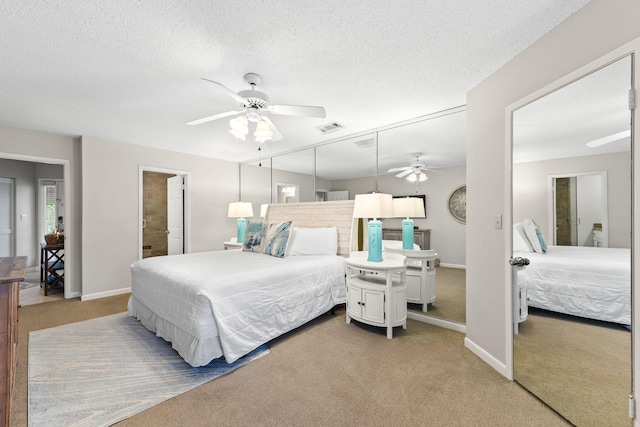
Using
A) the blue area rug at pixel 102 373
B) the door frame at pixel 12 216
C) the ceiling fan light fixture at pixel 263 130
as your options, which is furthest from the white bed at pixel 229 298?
the door frame at pixel 12 216

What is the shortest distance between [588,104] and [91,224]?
5519 mm

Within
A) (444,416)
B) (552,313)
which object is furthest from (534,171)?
(444,416)

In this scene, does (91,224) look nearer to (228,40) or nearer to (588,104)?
(228,40)

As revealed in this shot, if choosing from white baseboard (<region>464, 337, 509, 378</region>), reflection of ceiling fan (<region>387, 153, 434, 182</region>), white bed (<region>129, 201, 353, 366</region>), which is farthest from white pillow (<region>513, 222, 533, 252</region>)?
white bed (<region>129, 201, 353, 366</region>)

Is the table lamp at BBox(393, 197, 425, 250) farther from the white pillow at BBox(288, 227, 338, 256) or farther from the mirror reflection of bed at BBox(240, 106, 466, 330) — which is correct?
the white pillow at BBox(288, 227, 338, 256)

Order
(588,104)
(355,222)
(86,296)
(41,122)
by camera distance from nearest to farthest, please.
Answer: (588,104) < (41,122) < (355,222) < (86,296)

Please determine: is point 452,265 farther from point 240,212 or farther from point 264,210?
point 240,212

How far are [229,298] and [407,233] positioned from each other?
81.8 inches

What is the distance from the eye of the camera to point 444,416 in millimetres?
1570

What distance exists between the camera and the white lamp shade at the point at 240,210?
195 inches

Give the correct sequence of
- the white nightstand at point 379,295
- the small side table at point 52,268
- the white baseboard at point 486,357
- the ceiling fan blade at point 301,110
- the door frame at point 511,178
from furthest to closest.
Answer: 1. the small side table at point 52,268
2. the white nightstand at point 379,295
3. the ceiling fan blade at point 301,110
4. the white baseboard at point 486,357
5. the door frame at point 511,178

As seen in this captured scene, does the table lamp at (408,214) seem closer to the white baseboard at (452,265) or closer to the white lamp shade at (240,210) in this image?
the white baseboard at (452,265)

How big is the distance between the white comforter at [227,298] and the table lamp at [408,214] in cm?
92

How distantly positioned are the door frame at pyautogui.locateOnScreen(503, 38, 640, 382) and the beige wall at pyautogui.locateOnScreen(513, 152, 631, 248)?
4 cm
